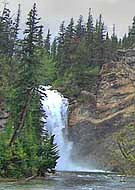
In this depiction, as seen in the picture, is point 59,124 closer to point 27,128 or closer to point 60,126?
point 60,126

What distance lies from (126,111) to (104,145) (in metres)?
6.26

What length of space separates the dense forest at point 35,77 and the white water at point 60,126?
13.4ft

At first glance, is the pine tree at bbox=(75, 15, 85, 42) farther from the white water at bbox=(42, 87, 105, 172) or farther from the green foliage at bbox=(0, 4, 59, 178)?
the green foliage at bbox=(0, 4, 59, 178)

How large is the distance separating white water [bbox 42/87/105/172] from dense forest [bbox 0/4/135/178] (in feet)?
13.4

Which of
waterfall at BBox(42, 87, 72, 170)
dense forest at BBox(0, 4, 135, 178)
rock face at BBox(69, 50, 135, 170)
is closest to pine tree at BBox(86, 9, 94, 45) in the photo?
dense forest at BBox(0, 4, 135, 178)

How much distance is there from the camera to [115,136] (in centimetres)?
7400

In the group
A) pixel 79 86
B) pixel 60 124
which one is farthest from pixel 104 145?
pixel 79 86

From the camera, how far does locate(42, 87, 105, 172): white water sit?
7544 cm

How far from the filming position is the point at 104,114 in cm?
7750

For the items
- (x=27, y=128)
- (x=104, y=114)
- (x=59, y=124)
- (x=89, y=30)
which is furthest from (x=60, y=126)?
(x=89, y=30)

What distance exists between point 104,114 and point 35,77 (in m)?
26.4

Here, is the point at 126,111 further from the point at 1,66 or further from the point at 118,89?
the point at 1,66

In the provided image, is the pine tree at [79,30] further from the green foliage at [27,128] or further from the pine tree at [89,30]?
the green foliage at [27,128]

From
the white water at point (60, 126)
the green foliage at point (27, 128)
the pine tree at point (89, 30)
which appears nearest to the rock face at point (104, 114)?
the white water at point (60, 126)
